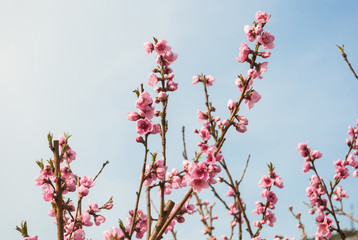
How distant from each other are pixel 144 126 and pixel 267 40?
1.57 metres

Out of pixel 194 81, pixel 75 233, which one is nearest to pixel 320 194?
pixel 194 81

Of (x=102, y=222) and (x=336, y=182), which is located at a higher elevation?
(x=336, y=182)

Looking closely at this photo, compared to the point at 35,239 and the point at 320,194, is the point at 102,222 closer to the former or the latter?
the point at 35,239

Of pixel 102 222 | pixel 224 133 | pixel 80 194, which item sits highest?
pixel 224 133

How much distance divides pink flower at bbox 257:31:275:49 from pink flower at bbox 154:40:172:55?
110 cm

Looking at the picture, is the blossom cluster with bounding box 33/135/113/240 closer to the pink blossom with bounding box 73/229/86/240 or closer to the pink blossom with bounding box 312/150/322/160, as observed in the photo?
the pink blossom with bounding box 73/229/86/240

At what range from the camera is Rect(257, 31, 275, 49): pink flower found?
10.6 ft

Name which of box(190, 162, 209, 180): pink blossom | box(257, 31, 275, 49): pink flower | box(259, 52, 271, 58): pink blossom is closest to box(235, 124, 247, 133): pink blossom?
box(190, 162, 209, 180): pink blossom

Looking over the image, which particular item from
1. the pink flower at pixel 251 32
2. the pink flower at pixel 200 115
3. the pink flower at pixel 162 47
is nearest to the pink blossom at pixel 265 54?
the pink flower at pixel 251 32

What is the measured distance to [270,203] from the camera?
4.82 metres

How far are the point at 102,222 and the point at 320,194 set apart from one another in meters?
4.07

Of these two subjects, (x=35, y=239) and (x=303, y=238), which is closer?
(x=35, y=239)

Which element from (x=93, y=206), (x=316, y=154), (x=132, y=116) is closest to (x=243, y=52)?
(x=132, y=116)

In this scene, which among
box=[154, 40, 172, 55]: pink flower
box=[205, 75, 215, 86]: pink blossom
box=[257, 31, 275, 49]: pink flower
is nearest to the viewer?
box=[257, 31, 275, 49]: pink flower
